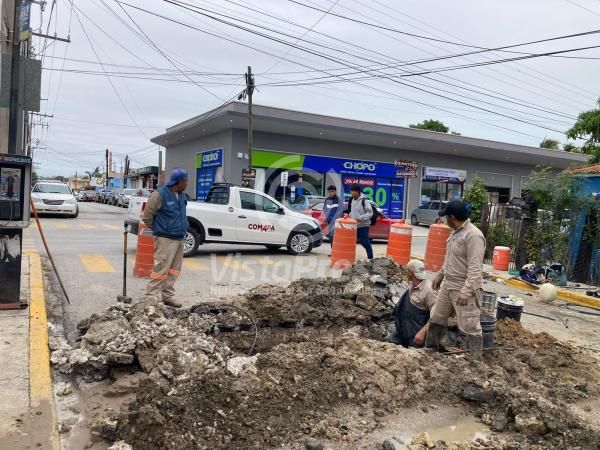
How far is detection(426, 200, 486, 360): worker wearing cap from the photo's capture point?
16.0ft

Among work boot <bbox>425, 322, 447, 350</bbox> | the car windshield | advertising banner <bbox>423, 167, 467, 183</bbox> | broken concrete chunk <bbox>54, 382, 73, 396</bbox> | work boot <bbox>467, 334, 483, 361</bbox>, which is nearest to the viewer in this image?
broken concrete chunk <bbox>54, 382, 73, 396</bbox>

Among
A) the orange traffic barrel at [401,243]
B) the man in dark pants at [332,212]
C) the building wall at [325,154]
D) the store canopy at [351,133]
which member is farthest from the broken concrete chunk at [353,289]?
the building wall at [325,154]

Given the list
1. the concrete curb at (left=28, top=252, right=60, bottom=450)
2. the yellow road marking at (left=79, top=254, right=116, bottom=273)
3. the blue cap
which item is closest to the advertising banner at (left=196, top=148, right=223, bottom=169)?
the yellow road marking at (left=79, top=254, right=116, bottom=273)

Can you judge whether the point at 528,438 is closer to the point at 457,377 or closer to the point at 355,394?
the point at 457,377

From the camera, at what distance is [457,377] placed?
4656mm

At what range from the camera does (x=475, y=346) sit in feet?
16.8

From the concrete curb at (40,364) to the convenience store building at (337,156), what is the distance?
18.0 meters

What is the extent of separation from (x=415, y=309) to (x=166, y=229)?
11.2 feet

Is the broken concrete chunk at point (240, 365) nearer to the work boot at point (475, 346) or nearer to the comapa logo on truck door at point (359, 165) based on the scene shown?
the work boot at point (475, 346)

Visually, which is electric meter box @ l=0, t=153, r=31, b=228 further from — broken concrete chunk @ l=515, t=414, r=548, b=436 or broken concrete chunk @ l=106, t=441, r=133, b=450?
broken concrete chunk @ l=515, t=414, r=548, b=436

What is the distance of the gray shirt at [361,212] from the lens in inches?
435

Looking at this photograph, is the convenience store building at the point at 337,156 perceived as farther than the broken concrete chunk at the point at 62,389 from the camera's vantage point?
Yes

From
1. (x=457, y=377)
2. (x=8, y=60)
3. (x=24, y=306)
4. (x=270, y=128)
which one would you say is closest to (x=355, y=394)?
(x=457, y=377)

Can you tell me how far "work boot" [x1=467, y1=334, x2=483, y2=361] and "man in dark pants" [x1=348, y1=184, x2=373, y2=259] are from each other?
6.02 meters
